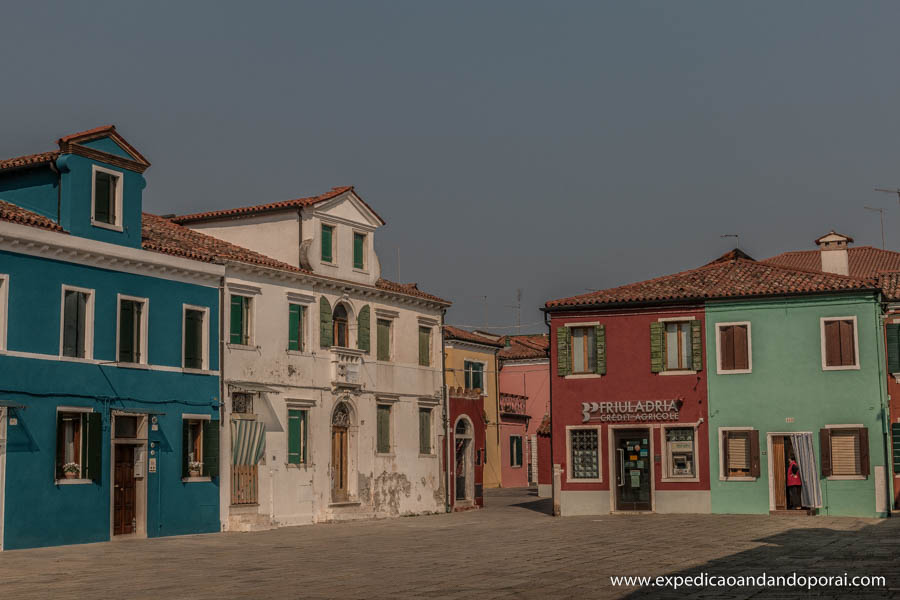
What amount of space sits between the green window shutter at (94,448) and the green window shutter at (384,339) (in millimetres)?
12452

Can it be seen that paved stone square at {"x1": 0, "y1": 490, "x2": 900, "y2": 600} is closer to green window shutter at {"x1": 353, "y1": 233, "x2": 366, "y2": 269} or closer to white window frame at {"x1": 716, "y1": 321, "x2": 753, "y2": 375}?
white window frame at {"x1": 716, "y1": 321, "x2": 753, "y2": 375}

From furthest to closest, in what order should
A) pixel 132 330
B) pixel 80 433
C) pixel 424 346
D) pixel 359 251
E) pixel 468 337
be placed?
1. pixel 468 337
2. pixel 424 346
3. pixel 359 251
4. pixel 132 330
5. pixel 80 433

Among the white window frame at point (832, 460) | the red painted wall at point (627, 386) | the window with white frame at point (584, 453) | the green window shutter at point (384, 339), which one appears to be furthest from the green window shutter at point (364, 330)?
the white window frame at point (832, 460)

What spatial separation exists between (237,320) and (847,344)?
17.5 metres

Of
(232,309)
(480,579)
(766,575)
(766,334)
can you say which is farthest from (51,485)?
(766,334)

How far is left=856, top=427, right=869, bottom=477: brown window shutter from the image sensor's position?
33.9 metres

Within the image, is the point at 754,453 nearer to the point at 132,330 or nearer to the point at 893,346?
the point at 893,346

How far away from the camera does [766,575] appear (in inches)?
669

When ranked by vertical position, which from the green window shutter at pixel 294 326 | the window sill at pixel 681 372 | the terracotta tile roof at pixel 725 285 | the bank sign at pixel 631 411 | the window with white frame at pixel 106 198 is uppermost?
the window with white frame at pixel 106 198

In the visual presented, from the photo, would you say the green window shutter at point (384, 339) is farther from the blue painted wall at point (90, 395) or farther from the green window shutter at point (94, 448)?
the green window shutter at point (94, 448)

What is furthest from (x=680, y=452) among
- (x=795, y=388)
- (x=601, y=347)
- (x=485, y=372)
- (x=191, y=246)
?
(x=485, y=372)

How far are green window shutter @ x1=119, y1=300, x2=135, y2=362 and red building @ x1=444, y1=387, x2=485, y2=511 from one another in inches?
598

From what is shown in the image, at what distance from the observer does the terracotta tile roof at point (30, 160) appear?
27266mm

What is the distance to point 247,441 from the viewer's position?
31875 mm
